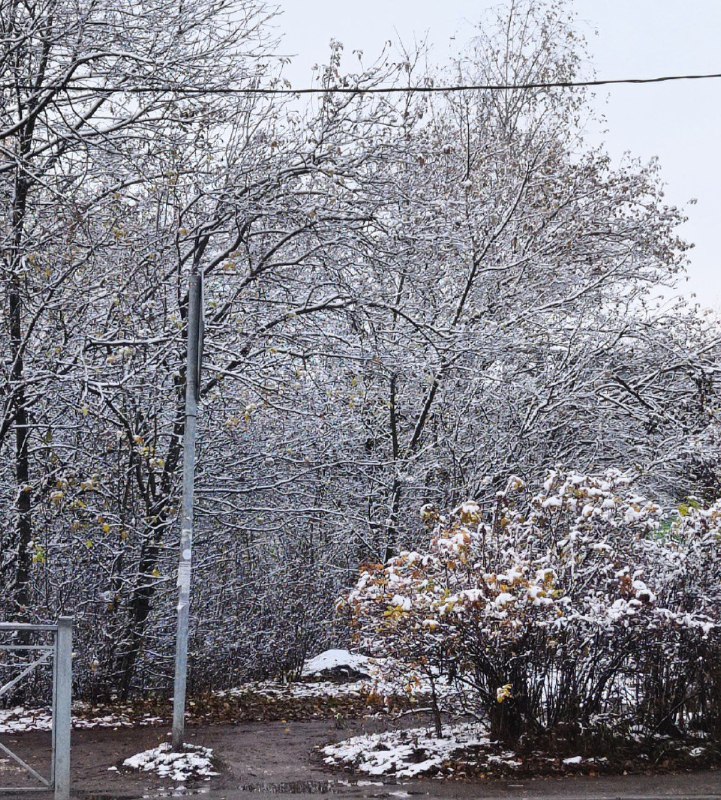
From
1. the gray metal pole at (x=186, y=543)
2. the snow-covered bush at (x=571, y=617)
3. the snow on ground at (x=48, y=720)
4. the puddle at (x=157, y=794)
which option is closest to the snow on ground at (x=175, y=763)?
the gray metal pole at (x=186, y=543)

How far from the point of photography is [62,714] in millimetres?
6559

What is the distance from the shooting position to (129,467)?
10.8m

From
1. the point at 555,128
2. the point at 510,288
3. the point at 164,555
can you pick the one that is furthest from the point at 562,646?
the point at 555,128

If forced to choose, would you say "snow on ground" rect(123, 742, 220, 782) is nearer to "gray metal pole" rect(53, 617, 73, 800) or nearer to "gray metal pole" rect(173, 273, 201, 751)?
"gray metal pole" rect(173, 273, 201, 751)

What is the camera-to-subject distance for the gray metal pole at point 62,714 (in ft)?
21.5

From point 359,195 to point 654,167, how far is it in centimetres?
1268

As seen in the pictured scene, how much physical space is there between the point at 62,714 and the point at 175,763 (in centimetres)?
144

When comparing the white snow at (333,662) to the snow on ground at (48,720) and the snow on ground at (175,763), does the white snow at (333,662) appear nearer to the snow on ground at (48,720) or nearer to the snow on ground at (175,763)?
the snow on ground at (48,720)

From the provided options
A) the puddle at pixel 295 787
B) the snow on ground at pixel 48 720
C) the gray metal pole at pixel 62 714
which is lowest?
the snow on ground at pixel 48 720

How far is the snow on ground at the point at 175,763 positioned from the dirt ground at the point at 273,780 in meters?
0.13

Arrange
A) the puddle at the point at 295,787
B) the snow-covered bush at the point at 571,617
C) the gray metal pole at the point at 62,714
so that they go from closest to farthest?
the gray metal pole at the point at 62,714
the puddle at the point at 295,787
the snow-covered bush at the point at 571,617

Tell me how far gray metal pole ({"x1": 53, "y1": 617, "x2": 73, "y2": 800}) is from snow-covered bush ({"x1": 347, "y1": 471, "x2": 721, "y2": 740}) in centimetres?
243

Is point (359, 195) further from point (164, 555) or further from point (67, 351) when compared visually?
point (164, 555)

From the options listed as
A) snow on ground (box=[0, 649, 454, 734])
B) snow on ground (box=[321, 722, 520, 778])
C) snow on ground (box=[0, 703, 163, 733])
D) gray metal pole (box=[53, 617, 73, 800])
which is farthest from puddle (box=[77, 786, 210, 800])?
snow on ground (box=[0, 703, 163, 733])
